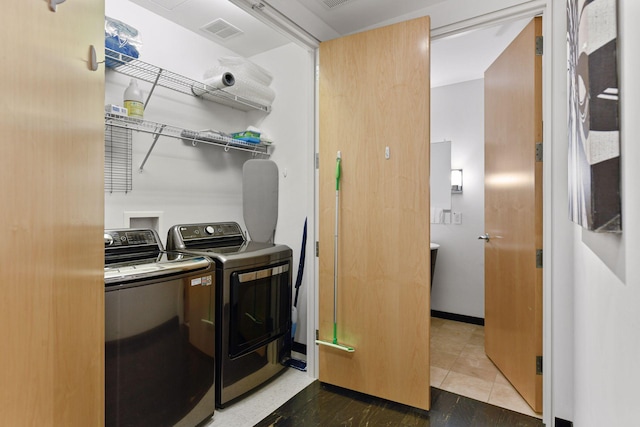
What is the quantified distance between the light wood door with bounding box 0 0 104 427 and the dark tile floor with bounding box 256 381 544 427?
3.91 ft

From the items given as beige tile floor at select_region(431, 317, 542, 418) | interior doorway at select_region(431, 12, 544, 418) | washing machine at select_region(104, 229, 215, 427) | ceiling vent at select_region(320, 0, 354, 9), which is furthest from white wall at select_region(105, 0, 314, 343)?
interior doorway at select_region(431, 12, 544, 418)

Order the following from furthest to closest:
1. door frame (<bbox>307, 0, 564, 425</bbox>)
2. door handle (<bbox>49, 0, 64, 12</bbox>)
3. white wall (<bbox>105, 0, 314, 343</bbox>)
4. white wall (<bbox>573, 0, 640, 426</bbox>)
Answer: white wall (<bbox>105, 0, 314, 343</bbox>) < door frame (<bbox>307, 0, 564, 425</bbox>) < door handle (<bbox>49, 0, 64, 12</bbox>) < white wall (<bbox>573, 0, 640, 426</bbox>)

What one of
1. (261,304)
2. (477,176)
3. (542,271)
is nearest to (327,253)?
(261,304)

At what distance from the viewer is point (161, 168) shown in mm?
2461

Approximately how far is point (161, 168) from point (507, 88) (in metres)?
2.55

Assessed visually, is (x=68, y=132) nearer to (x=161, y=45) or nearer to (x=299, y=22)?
(x=299, y=22)

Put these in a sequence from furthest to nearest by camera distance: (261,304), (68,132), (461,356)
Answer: (461,356) < (261,304) < (68,132)

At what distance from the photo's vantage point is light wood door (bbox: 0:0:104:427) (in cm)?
72

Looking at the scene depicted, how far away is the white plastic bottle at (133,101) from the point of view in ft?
6.79

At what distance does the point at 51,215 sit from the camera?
84cm

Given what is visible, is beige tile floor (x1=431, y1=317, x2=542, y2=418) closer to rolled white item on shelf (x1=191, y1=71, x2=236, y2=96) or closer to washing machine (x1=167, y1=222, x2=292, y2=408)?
washing machine (x1=167, y1=222, x2=292, y2=408)

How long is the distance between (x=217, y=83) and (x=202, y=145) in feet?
1.73

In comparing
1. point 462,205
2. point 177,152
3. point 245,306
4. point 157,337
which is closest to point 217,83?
point 177,152

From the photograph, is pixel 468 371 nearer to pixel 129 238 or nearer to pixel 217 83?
pixel 129 238
